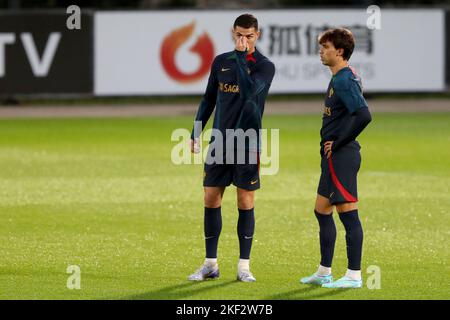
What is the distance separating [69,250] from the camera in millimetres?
11188

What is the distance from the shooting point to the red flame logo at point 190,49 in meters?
28.5

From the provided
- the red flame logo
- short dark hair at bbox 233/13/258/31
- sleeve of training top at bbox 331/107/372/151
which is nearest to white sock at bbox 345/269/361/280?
sleeve of training top at bbox 331/107/372/151

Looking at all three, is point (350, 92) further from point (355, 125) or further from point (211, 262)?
point (211, 262)

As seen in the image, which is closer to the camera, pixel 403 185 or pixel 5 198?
pixel 5 198

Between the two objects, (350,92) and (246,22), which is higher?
(246,22)

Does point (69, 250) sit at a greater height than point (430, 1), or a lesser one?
lesser

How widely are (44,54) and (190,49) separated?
11.2 feet

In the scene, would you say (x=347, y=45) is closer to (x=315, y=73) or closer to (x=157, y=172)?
(x=157, y=172)

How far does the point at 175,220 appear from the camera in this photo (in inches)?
520

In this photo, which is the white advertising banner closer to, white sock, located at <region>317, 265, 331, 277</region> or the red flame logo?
the red flame logo

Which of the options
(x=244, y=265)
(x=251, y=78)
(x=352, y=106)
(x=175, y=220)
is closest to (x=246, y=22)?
(x=251, y=78)

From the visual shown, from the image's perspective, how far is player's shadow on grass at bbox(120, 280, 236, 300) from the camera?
29.3 ft

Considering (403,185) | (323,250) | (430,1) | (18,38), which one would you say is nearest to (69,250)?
(323,250)
